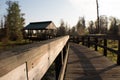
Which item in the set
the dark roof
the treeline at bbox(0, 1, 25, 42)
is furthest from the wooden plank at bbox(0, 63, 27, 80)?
the treeline at bbox(0, 1, 25, 42)

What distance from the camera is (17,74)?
42.6 inches

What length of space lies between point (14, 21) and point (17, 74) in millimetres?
63078

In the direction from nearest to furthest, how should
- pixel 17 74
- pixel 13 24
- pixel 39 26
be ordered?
pixel 17 74, pixel 39 26, pixel 13 24

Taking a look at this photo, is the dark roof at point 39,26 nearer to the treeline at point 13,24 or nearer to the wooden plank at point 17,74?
the treeline at point 13,24

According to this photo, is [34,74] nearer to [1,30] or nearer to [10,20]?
[1,30]

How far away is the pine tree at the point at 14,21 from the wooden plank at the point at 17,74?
5715 cm

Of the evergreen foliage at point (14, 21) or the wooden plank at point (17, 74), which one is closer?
the wooden plank at point (17, 74)

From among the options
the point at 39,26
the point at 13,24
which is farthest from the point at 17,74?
the point at 13,24

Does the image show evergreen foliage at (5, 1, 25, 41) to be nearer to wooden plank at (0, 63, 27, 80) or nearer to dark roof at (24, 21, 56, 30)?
dark roof at (24, 21, 56, 30)

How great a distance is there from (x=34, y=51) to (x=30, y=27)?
164ft

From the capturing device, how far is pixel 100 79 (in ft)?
15.5

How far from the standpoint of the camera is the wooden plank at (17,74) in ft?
3.17

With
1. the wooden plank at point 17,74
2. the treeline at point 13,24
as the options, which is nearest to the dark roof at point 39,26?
the treeline at point 13,24

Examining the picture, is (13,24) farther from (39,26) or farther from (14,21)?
(39,26)
